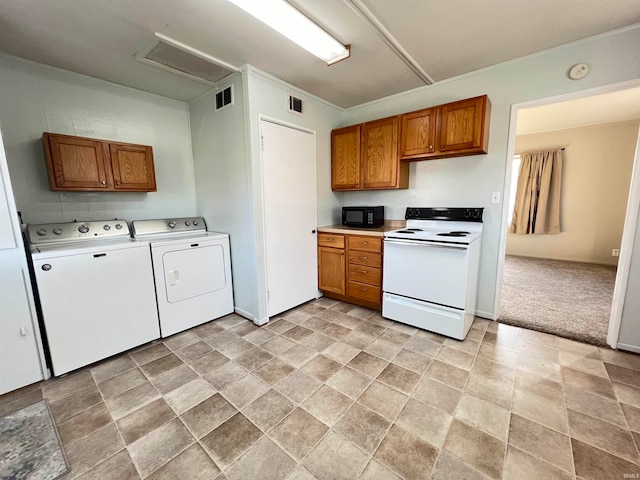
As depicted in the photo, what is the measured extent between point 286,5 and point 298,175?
1.54 meters

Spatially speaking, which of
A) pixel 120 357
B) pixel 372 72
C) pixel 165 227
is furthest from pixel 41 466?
pixel 372 72

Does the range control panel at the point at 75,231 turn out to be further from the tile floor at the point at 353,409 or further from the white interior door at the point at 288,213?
the white interior door at the point at 288,213

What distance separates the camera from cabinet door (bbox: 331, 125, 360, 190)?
320 cm

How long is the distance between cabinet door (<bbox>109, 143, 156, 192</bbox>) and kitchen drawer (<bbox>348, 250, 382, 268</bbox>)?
2.30m

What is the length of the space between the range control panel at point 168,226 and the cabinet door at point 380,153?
2.10 m

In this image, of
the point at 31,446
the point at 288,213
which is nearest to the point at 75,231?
the point at 31,446

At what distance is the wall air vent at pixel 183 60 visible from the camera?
6.64 ft

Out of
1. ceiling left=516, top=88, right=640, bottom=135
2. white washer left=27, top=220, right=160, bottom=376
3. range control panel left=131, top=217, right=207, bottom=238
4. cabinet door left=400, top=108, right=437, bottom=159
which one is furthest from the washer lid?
ceiling left=516, top=88, right=640, bottom=135

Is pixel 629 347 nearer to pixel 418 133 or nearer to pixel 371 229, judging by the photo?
pixel 371 229

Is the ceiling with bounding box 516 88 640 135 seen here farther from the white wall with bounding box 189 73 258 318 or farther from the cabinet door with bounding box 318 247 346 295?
the white wall with bounding box 189 73 258 318

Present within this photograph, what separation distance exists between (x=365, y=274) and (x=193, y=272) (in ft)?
6.08

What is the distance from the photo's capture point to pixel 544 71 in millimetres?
2281

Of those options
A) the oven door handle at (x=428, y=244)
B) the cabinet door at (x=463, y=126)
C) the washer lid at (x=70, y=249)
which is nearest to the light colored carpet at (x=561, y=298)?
the oven door handle at (x=428, y=244)

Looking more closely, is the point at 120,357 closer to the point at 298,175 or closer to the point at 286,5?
the point at 298,175
